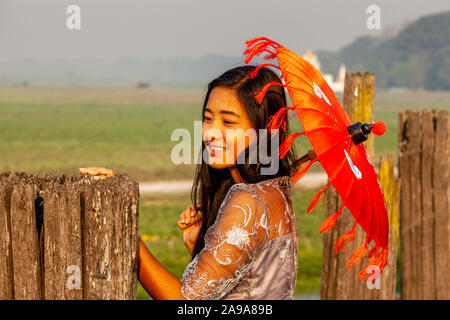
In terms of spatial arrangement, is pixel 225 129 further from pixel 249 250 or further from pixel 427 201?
pixel 427 201

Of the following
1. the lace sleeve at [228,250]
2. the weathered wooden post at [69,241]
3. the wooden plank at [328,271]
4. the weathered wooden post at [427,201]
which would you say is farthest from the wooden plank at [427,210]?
the weathered wooden post at [69,241]

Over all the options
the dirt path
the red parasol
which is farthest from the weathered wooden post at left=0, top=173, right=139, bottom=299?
the dirt path

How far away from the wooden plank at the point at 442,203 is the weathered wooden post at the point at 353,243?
0.52 meters

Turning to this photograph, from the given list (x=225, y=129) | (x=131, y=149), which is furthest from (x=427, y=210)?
(x=131, y=149)

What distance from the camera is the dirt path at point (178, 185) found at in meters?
20.7

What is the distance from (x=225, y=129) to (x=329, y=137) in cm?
41

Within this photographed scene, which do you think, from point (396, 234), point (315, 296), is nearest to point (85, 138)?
point (315, 296)

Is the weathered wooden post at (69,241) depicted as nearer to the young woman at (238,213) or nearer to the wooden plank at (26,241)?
the wooden plank at (26,241)

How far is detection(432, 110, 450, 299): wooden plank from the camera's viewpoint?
5148 mm

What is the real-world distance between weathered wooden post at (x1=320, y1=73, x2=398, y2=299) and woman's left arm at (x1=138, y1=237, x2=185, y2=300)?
Answer: 101 inches

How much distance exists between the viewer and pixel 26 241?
2.11 metres

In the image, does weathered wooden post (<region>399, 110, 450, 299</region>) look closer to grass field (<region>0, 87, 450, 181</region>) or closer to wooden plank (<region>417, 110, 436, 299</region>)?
wooden plank (<region>417, 110, 436, 299</region>)

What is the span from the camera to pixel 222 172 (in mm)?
2756
